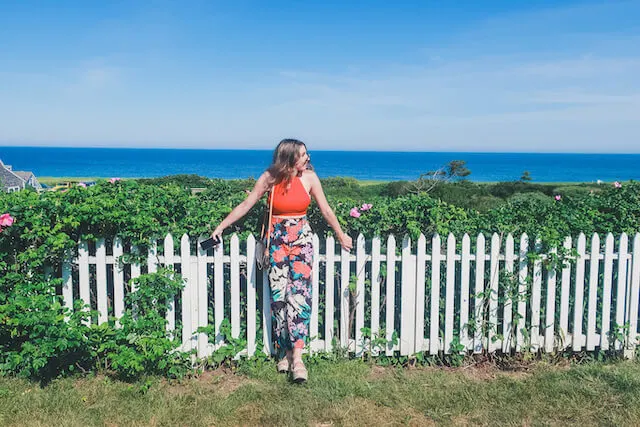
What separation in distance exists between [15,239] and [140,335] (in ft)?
4.14

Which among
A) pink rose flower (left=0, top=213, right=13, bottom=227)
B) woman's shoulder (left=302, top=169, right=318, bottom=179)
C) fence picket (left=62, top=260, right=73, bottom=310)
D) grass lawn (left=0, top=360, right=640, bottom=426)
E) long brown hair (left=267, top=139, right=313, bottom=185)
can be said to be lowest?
grass lawn (left=0, top=360, right=640, bottom=426)

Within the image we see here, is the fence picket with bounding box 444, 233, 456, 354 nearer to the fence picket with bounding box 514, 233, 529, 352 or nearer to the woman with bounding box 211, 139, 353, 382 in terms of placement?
the fence picket with bounding box 514, 233, 529, 352

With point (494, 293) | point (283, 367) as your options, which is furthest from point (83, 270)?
point (494, 293)

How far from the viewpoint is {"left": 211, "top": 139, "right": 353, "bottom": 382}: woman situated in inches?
162

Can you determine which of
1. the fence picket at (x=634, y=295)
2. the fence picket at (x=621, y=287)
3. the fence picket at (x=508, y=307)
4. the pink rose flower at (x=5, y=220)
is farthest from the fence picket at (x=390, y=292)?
the pink rose flower at (x=5, y=220)

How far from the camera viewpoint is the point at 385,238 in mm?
4793

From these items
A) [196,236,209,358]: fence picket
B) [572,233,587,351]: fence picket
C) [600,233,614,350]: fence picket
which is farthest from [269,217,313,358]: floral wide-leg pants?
[600,233,614,350]: fence picket

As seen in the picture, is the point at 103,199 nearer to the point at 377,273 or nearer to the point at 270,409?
the point at 270,409

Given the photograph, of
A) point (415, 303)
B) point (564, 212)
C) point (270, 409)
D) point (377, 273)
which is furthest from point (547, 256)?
point (270, 409)

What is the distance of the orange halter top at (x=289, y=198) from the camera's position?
13.6 feet

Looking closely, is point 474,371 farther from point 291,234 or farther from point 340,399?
point 291,234

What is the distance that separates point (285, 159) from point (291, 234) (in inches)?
24.5

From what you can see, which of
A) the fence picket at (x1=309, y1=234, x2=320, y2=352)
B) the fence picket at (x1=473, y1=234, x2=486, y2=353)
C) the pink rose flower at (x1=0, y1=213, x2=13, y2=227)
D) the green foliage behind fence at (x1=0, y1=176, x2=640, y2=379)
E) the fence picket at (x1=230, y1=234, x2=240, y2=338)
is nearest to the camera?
the pink rose flower at (x1=0, y1=213, x2=13, y2=227)

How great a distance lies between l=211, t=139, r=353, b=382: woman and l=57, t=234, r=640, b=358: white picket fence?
0.72 feet
